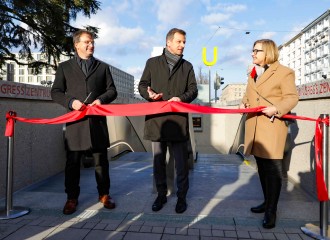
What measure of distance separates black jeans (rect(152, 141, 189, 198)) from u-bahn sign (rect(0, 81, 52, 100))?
207 centimetres

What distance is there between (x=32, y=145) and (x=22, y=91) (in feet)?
2.90

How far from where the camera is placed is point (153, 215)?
340 cm

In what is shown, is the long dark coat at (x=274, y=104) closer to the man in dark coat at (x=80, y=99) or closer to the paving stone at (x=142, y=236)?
the paving stone at (x=142, y=236)

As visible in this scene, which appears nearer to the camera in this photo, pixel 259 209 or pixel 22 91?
pixel 259 209

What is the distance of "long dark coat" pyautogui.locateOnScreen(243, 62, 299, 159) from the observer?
2.96 meters

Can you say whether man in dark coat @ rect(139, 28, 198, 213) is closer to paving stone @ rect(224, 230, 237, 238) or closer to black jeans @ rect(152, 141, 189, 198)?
black jeans @ rect(152, 141, 189, 198)

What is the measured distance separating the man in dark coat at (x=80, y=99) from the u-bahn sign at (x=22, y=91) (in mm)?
812

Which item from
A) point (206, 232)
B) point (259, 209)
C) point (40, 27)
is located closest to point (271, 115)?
point (259, 209)

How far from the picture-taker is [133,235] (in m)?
2.88

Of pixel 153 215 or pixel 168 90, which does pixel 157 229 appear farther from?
pixel 168 90

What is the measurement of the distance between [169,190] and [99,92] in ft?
5.39

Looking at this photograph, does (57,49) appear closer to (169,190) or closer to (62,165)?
(62,165)

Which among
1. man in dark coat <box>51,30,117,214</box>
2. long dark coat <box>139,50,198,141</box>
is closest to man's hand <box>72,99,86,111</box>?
man in dark coat <box>51,30,117,214</box>

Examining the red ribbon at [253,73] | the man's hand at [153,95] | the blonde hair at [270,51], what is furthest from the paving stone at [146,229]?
the blonde hair at [270,51]
